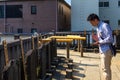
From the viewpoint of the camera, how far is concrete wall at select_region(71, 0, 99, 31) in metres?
42.4

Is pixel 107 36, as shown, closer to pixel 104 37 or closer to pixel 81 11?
pixel 104 37

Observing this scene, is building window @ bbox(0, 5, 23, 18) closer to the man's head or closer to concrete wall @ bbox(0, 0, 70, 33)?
concrete wall @ bbox(0, 0, 70, 33)

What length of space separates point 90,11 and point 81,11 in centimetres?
115

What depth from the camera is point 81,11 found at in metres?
43.2

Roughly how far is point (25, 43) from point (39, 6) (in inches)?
1428

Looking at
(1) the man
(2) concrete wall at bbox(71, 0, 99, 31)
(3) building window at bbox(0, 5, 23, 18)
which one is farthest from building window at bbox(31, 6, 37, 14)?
(1) the man

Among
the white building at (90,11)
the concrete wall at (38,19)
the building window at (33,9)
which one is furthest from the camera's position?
the building window at (33,9)

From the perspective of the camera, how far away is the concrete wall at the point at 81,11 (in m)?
42.4

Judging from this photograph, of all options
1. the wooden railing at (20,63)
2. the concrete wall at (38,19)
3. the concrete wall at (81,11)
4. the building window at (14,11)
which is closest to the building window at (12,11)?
the building window at (14,11)

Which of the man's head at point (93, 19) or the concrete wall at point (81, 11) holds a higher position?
the concrete wall at point (81, 11)

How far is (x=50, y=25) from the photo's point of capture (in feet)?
151

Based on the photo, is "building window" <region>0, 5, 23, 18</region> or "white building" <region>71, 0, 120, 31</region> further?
"building window" <region>0, 5, 23, 18</region>

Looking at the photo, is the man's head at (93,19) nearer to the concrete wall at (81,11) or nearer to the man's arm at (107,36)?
the man's arm at (107,36)

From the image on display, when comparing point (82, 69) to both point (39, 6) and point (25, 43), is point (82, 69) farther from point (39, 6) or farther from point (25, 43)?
point (39, 6)
